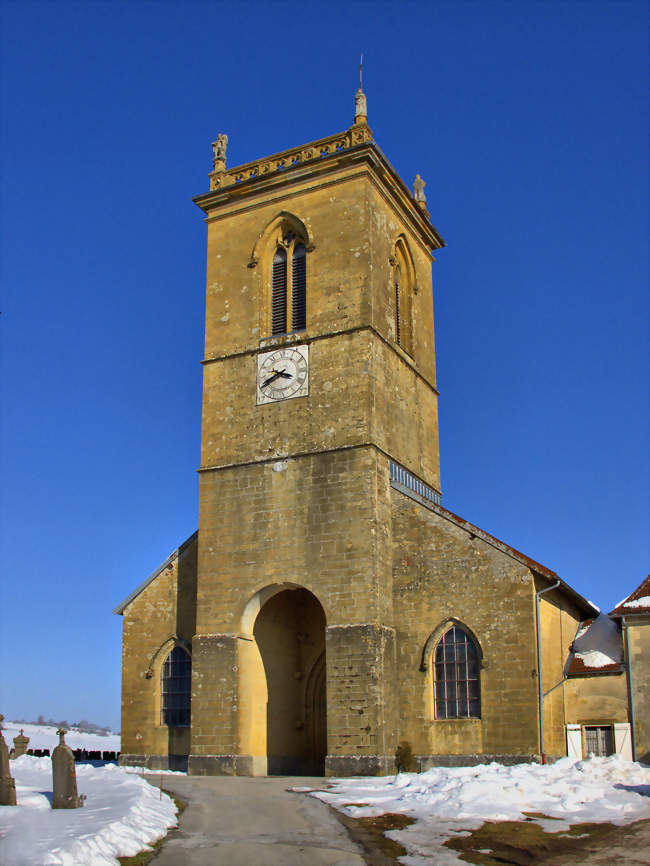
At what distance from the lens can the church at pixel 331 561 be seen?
76.8ft

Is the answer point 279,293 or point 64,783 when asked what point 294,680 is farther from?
point 64,783

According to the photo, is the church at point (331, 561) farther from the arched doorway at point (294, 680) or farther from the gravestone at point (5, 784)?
the gravestone at point (5, 784)

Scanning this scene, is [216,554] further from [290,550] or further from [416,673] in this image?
[416,673]

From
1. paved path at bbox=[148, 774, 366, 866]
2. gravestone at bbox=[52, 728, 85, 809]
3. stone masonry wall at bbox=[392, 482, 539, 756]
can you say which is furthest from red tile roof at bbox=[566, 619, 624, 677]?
gravestone at bbox=[52, 728, 85, 809]

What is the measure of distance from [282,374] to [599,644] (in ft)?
37.0

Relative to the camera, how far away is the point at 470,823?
14.6 meters

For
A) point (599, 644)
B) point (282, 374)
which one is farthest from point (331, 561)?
point (599, 644)

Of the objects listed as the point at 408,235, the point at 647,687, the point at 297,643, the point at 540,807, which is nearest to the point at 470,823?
the point at 540,807

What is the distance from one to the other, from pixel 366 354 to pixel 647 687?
10.9 metres

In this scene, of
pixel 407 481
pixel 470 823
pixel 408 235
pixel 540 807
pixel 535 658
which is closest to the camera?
pixel 470 823

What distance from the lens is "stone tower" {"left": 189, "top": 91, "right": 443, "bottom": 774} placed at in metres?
24.3

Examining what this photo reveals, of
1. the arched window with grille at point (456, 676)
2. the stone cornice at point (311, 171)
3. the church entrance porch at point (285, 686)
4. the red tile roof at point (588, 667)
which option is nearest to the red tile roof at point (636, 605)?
the red tile roof at point (588, 667)

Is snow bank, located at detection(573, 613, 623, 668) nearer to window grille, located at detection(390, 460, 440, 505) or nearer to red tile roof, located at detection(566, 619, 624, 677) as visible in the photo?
red tile roof, located at detection(566, 619, 624, 677)

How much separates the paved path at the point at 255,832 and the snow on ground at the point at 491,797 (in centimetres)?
80
